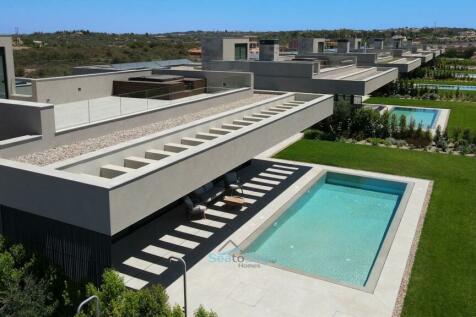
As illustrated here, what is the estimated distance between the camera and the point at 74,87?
19125 millimetres

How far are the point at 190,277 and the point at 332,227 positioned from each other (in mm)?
5979

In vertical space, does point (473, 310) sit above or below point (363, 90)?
below

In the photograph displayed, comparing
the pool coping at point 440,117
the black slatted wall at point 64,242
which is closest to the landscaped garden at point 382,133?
the pool coping at point 440,117

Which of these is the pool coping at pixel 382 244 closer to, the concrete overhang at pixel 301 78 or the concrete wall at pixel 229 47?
the concrete overhang at pixel 301 78

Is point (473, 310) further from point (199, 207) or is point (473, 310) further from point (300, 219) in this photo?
point (199, 207)

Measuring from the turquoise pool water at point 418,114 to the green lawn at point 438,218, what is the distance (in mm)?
11531

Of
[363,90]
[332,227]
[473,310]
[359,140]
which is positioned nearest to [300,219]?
[332,227]

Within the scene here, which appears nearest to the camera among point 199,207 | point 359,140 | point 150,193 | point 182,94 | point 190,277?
point 150,193

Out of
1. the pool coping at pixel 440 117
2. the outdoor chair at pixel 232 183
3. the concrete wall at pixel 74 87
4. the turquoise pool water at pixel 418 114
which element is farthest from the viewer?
the turquoise pool water at pixel 418 114

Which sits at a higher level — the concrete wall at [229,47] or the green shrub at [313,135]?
the concrete wall at [229,47]

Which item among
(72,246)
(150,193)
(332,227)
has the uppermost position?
(150,193)

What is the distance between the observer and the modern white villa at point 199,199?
10086mm

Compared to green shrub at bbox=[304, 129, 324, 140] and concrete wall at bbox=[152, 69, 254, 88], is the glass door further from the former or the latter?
green shrub at bbox=[304, 129, 324, 140]

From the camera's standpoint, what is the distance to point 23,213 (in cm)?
1059
